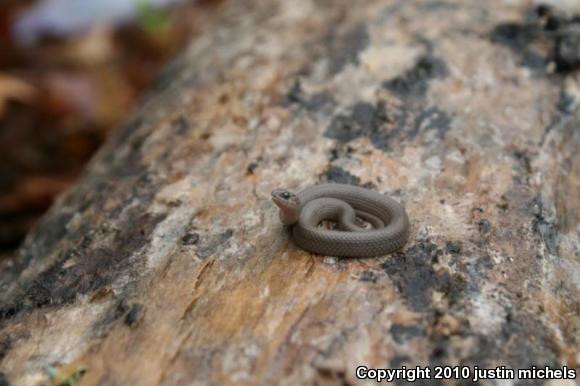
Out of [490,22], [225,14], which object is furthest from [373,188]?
[225,14]

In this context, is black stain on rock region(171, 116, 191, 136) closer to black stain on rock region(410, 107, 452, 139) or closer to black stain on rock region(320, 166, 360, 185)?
Result: black stain on rock region(320, 166, 360, 185)

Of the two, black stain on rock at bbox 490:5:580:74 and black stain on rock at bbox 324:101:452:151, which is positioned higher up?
black stain on rock at bbox 324:101:452:151

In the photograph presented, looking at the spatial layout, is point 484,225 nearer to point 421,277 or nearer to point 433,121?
point 421,277

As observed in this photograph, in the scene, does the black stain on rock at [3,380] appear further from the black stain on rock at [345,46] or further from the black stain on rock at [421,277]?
the black stain on rock at [345,46]

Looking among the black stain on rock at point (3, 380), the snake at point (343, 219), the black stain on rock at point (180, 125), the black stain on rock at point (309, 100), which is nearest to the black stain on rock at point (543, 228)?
the snake at point (343, 219)

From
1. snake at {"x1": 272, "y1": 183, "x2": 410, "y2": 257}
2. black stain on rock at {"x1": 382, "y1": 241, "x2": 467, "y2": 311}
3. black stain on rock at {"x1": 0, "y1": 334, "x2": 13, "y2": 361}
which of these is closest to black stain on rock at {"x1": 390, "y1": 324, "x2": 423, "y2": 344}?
black stain on rock at {"x1": 382, "y1": 241, "x2": 467, "y2": 311}
